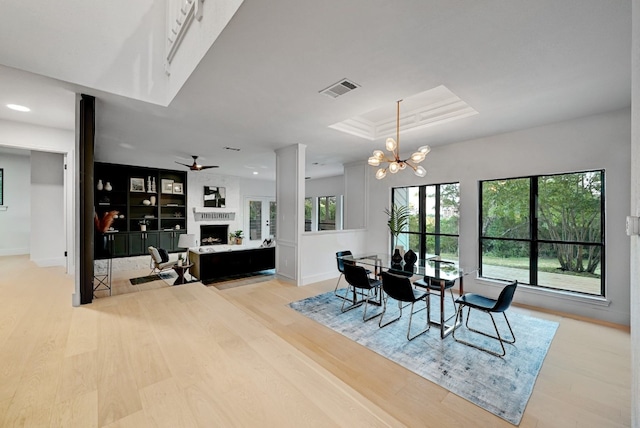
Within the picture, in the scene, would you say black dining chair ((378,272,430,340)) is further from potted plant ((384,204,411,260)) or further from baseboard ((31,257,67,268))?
baseboard ((31,257,67,268))

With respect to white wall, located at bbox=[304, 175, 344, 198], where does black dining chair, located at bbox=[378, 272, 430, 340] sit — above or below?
below

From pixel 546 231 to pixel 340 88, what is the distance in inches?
154

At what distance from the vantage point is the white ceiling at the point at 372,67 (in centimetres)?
175

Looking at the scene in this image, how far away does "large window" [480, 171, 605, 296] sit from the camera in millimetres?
3650

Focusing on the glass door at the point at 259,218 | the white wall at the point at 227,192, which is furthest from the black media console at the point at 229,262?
the glass door at the point at 259,218

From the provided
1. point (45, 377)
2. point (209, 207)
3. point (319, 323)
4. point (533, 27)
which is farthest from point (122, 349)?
point (209, 207)

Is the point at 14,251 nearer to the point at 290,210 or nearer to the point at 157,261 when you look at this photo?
the point at 157,261

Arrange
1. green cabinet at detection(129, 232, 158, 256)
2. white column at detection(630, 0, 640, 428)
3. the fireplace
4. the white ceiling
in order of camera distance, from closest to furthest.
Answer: white column at detection(630, 0, 640, 428) → the white ceiling → green cabinet at detection(129, 232, 158, 256) → the fireplace

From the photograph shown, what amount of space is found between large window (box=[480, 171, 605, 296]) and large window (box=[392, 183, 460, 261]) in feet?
1.59

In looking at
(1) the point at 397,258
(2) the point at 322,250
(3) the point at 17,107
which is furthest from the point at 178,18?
(2) the point at 322,250

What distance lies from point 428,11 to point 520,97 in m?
2.03

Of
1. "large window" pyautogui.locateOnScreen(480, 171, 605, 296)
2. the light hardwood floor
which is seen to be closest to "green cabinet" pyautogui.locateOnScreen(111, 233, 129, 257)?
the light hardwood floor

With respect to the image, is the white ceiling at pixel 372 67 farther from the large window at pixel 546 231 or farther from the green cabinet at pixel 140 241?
the green cabinet at pixel 140 241

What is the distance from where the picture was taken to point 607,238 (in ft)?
11.3
